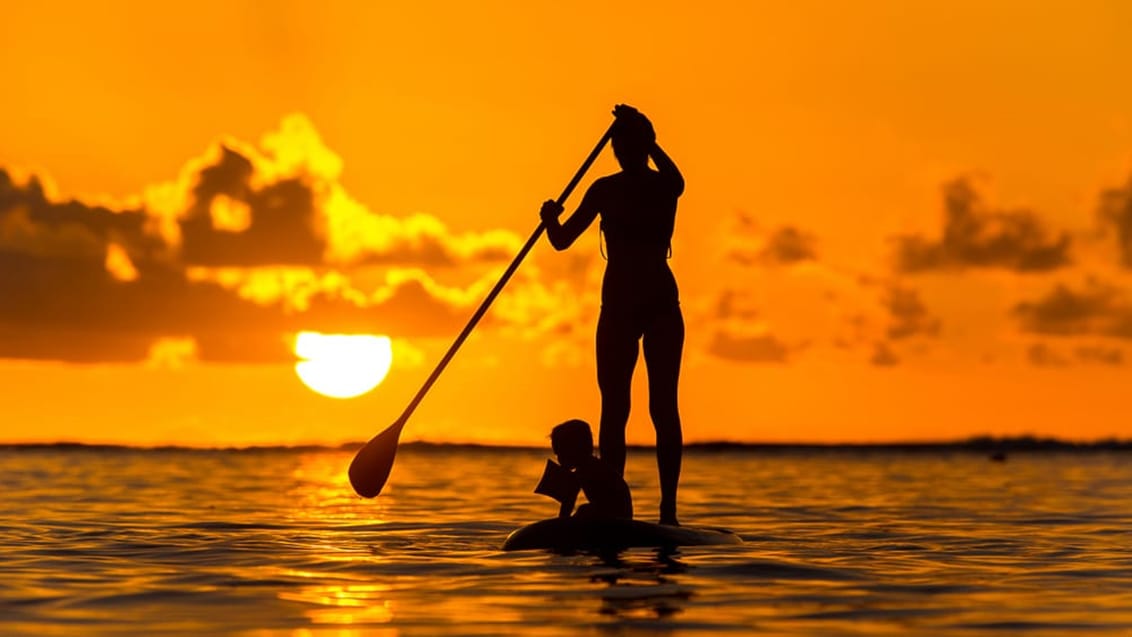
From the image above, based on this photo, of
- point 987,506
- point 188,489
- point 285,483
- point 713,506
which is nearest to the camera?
point 713,506

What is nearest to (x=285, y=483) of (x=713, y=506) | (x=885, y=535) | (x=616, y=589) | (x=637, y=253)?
(x=713, y=506)

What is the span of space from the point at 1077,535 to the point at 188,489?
21031mm

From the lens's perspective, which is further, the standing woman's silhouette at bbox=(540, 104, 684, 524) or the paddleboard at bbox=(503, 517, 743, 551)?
the standing woman's silhouette at bbox=(540, 104, 684, 524)

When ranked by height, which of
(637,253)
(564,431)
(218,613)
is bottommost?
(218,613)

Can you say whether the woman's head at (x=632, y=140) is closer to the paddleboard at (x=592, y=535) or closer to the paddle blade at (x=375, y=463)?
the paddleboard at (x=592, y=535)

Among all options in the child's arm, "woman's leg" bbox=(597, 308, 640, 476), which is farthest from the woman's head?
the child's arm

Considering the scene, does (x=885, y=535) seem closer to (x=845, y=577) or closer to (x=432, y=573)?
(x=845, y=577)

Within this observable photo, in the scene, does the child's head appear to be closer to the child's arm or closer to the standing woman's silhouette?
the child's arm

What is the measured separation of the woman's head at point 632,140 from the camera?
15391mm

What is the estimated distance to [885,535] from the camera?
752 inches

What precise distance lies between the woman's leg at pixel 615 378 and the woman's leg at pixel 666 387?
195mm

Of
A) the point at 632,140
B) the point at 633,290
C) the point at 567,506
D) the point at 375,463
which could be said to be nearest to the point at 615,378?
the point at 633,290

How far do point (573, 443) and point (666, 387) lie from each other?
4.21 feet

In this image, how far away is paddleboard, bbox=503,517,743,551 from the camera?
49.2 ft
